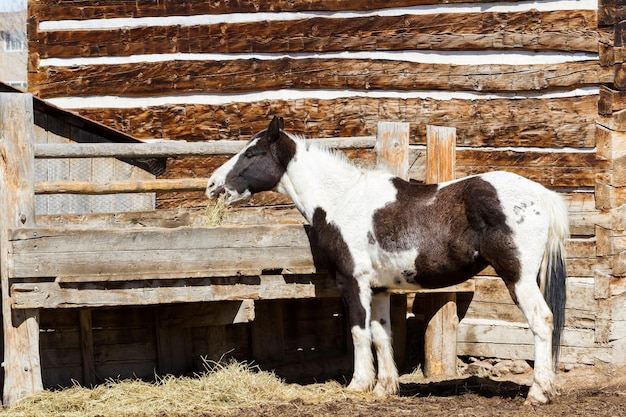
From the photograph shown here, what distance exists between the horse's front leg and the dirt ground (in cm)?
31

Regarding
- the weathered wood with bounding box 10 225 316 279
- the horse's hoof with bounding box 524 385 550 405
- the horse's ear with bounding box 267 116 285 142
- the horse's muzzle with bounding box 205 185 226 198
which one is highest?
the horse's ear with bounding box 267 116 285 142

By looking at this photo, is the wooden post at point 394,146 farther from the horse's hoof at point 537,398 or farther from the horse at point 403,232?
the horse's hoof at point 537,398

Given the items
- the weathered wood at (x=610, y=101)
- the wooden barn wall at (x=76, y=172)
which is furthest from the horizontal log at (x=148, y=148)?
the weathered wood at (x=610, y=101)

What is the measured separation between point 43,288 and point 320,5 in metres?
4.25

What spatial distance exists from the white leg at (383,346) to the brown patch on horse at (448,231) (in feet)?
1.58

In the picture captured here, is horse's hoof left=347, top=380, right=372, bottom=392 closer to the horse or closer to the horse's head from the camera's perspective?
the horse

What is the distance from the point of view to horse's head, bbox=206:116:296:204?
8055mm

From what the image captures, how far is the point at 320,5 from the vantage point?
32.4ft

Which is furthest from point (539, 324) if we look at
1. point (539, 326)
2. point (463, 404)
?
point (463, 404)

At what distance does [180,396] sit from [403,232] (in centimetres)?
218

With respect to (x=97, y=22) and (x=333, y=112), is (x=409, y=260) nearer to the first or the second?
(x=333, y=112)

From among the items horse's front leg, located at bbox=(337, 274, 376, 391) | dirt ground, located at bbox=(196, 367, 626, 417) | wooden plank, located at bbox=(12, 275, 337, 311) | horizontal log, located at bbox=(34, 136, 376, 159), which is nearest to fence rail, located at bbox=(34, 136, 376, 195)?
horizontal log, located at bbox=(34, 136, 376, 159)

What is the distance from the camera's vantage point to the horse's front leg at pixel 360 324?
7711 millimetres

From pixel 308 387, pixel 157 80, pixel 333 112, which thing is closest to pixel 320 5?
pixel 333 112
